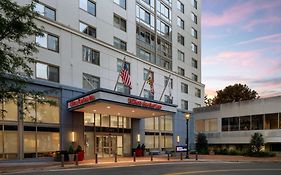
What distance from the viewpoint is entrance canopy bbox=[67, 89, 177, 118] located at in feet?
117

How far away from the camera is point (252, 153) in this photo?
49.0 meters

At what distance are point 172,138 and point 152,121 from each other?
274 inches

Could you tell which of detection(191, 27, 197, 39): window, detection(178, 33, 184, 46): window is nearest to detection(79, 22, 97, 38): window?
detection(178, 33, 184, 46): window

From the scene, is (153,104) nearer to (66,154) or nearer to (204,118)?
(66,154)

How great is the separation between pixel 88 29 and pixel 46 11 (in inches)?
260

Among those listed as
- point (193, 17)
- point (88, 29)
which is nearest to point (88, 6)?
point (88, 29)

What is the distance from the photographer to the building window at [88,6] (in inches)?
1698

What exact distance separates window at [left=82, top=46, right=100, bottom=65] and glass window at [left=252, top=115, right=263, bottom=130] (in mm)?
26437

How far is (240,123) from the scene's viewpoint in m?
60.8

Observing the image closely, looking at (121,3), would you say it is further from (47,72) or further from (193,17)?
(193,17)

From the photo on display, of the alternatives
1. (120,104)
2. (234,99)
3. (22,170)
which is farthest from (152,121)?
(234,99)

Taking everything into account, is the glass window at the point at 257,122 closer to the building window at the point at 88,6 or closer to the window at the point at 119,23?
the window at the point at 119,23

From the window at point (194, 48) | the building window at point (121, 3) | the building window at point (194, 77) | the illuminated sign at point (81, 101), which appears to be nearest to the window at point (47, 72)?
the illuminated sign at point (81, 101)

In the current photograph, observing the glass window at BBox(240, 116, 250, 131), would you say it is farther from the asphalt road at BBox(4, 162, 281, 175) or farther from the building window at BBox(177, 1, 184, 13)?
the asphalt road at BBox(4, 162, 281, 175)
